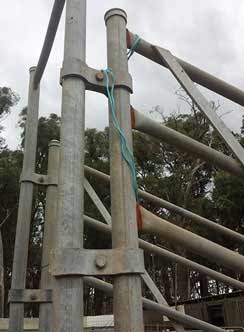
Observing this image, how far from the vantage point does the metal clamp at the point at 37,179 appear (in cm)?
314

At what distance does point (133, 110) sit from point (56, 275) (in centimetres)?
90

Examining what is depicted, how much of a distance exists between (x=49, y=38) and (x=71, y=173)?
171 centimetres

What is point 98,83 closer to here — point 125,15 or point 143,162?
point 125,15

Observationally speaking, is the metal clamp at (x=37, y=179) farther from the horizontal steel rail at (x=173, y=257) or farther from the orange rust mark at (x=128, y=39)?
the orange rust mark at (x=128, y=39)

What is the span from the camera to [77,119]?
5.59 feet

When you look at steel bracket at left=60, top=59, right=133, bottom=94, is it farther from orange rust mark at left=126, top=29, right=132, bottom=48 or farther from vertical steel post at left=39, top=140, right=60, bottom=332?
vertical steel post at left=39, top=140, right=60, bottom=332

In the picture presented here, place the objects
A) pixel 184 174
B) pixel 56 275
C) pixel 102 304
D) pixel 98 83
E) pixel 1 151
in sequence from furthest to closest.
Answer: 1. pixel 102 304
2. pixel 1 151
3. pixel 184 174
4. pixel 98 83
5. pixel 56 275

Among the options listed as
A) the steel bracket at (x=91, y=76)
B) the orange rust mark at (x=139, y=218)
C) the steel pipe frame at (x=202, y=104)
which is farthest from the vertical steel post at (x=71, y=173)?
the steel pipe frame at (x=202, y=104)

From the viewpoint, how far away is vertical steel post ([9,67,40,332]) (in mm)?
2848

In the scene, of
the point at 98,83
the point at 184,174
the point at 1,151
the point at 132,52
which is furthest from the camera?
the point at 1,151

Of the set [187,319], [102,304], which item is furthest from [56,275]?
[102,304]

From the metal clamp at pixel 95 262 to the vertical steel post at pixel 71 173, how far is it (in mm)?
29

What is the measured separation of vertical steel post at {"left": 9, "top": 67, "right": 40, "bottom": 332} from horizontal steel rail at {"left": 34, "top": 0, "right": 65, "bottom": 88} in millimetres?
111

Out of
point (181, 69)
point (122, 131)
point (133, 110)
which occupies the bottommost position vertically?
point (122, 131)
